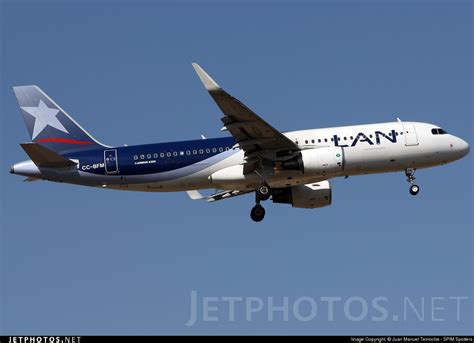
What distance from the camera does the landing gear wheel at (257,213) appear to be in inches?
2287

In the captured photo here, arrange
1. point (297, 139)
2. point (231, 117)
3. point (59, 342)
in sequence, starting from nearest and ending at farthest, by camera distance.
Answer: point (59, 342) → point (231, 117) → point (297, 139)

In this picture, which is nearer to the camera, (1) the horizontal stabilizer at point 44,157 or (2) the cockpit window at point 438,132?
(1) the horizontal stabilizer at point 44,157

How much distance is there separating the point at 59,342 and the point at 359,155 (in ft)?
68.6

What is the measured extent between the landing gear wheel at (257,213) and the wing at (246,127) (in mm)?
3779

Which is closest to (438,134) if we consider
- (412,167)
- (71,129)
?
(412,167)

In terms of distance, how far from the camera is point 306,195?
60.4m

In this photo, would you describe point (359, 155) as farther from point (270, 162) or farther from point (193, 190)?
point (193, 190)

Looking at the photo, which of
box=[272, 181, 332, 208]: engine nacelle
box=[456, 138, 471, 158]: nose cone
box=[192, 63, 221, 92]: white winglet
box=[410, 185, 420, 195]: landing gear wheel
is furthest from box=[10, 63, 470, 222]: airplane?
box=[192, 63, 221, 92]: white winglet

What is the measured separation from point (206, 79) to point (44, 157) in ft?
35.0

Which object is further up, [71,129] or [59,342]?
[71,129]

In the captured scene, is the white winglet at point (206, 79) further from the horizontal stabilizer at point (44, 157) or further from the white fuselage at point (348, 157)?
the horizontal stabilizer at point (44, 157)

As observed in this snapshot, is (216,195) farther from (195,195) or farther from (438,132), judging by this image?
(438,132)

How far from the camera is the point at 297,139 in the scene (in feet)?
185

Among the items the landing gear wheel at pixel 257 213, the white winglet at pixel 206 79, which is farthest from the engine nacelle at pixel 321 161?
the white winglet at pixel 206 79
